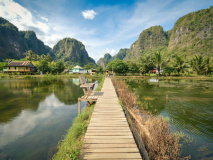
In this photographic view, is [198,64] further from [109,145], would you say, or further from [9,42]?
[9,42]

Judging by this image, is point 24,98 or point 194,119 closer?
point 194,119

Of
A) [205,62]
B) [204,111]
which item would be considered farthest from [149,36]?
[204,111]

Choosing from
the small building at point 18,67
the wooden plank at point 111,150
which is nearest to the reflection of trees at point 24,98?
the wooden plank at point 111,150

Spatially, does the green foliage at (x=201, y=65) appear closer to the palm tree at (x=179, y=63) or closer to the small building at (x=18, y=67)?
the palm tree at (x=179, y=63)

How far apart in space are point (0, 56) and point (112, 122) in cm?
14927

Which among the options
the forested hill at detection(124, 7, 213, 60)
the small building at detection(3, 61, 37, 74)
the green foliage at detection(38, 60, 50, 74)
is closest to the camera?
the small building at detection(3, 61, 37, 74)

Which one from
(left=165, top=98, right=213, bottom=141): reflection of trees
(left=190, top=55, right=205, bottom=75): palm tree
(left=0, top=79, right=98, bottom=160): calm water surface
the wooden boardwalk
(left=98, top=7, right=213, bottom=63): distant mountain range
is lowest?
(left=0, top=79, right=98, bottom=160): calm water surface

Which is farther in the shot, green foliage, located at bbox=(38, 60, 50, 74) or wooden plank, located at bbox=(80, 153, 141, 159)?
green foliage, located at bbox=(38, 60, 50, 74)

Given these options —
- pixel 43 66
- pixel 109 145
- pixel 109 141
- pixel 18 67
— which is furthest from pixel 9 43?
pixel 109 145

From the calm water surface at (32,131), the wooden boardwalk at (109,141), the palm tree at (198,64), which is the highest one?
the palm tree at (198,64)

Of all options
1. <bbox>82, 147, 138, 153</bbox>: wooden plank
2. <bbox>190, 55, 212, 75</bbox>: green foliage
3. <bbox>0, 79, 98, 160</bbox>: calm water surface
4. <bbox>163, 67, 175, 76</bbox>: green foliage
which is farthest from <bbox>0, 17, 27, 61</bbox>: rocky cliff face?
<bbox>190, 55, 212, 75</bbox>: green foliage

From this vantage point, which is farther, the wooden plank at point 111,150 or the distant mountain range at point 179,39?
the distant mountain range at point 179,39

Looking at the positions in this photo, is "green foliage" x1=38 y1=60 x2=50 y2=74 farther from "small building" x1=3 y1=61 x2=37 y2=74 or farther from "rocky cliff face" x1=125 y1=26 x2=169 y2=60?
"rocky cliff face" x1=125 y1=26 x2=169 y2=60

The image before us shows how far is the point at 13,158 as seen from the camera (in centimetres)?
440
